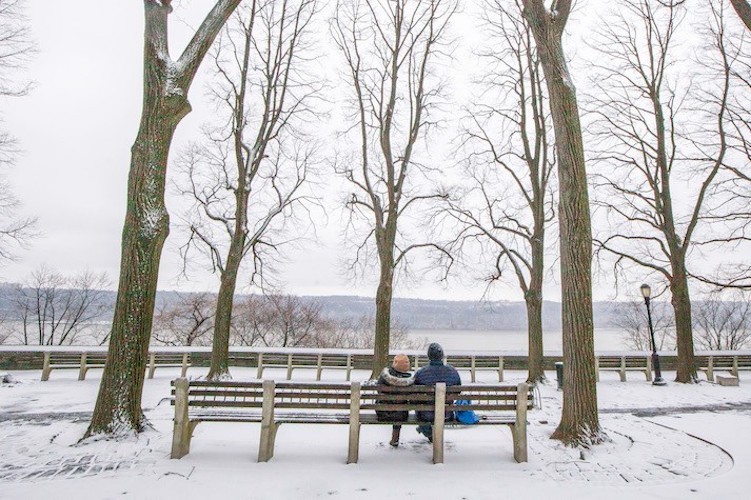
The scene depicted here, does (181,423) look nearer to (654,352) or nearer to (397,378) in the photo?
(397,378)

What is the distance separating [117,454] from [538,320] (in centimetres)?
1167

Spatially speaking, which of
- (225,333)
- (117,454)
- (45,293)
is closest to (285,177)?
(225,333)

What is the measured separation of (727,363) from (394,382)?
16.9 metres

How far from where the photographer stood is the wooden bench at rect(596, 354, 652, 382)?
49.4ft

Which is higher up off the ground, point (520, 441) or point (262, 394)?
point (262, 394)

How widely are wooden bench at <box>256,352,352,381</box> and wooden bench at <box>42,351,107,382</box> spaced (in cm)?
508

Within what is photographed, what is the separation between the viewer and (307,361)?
A: 15875mm

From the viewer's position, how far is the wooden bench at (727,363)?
607 inches

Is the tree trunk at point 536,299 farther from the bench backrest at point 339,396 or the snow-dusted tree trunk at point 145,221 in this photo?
the snow-dusted tree trunk at point 145,221

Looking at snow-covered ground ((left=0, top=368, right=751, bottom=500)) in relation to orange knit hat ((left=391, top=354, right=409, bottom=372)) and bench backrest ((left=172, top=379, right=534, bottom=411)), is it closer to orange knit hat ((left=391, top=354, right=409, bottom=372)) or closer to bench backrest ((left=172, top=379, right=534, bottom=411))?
bench backrest ((left=172, top=379, right=534, bottom=411))

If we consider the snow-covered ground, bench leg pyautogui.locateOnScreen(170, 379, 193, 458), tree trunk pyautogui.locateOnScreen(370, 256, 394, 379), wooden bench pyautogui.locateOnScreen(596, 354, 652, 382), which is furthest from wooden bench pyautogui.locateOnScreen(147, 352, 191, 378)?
wooden bench pyautogui.locateOnScreen(596, 354, 652, 382)

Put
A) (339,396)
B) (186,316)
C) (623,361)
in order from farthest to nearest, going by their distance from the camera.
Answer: (186,316), (623,361), (339,396)

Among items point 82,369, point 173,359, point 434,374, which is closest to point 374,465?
point 434,374

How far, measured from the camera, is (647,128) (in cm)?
1543
